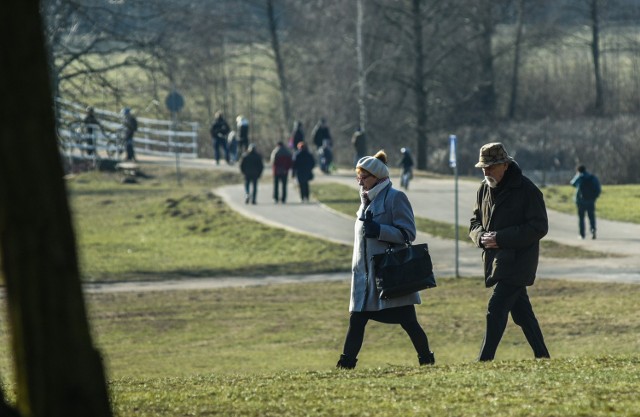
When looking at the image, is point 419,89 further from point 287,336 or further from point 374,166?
point 374,166

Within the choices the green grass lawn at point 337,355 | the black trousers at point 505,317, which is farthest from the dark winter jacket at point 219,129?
the black trousers at point 505,317

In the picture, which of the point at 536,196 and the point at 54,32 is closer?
the point at 536,196

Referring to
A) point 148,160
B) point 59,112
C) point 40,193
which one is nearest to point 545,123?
point 148,160

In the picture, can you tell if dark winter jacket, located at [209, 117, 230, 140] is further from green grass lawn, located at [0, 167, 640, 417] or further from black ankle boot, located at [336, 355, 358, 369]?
black ankle boot, located at [336, 355, 358, 369]

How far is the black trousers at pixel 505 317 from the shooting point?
10.5m

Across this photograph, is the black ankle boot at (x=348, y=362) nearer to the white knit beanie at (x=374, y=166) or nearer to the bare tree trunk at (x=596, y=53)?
the white knit beanie at (x=374, y=166)

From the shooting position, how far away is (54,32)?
27.0 metres

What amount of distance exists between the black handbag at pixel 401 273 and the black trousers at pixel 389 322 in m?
0.24

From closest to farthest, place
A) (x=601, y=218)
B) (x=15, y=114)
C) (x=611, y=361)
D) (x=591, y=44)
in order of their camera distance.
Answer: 1. (x=15, y=114)
2. (x=611, y=361)
3. (x=601, y=218)
4. (x=591, y=44)

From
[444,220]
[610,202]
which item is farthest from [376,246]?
[610,202]

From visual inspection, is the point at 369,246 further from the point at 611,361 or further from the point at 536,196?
the point at 611,361

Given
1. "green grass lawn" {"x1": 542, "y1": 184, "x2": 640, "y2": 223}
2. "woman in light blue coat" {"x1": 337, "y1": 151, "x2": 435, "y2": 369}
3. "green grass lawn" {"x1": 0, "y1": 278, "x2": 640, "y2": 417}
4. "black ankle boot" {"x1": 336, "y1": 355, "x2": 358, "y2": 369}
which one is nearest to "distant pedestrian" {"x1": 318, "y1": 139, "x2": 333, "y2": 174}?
"green grass lawn" {"x1": 542, "y1": 184, "x2": 640, "y2": 223}

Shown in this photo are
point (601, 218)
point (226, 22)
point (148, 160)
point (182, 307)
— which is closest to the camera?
point (182, 307)

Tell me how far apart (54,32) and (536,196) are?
18.2m
